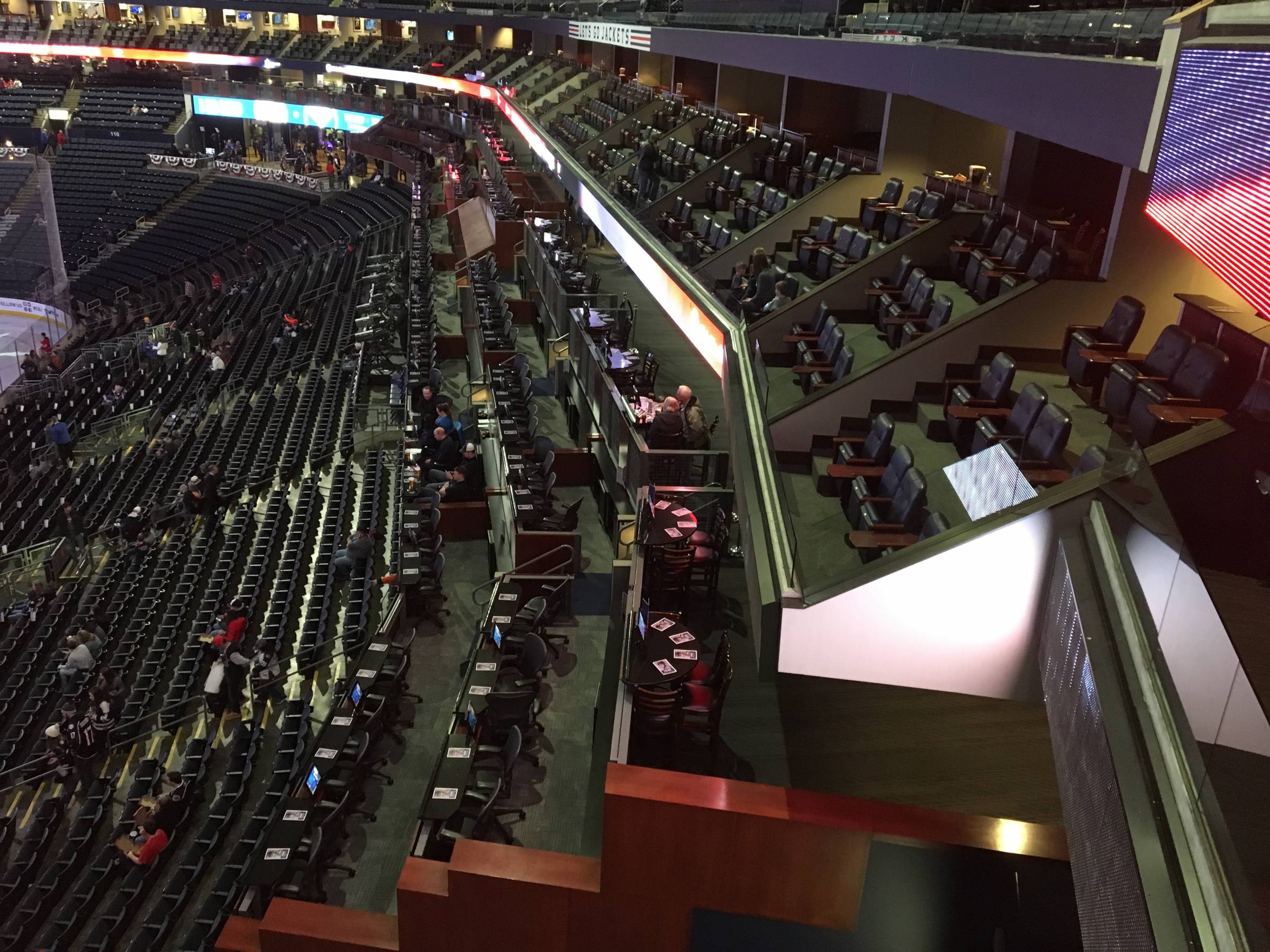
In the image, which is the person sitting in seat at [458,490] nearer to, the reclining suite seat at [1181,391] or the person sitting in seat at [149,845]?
the person sitting in seat at [149,845]

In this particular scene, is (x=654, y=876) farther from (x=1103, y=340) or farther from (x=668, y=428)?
(x=1103, y=340)

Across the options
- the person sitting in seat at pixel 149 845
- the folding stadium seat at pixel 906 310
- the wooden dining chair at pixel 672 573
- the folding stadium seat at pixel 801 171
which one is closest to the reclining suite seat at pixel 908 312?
the folding stadium seat at pixel 906 310

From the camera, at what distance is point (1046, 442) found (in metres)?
5.01

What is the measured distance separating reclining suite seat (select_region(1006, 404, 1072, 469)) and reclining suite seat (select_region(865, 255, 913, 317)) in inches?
137

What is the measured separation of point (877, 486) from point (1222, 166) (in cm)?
233

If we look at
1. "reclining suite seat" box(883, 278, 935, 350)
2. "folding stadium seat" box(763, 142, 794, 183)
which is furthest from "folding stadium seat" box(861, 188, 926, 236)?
"folding stadium seat" box(763, 142, 794, 183)

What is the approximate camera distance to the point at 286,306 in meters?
20.7

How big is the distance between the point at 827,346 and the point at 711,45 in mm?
8911

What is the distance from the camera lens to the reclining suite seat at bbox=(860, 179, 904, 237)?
10133mm

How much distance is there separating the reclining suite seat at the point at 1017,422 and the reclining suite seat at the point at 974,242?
10.6 feet

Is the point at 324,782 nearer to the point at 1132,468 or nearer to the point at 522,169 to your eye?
the point at 1132,468

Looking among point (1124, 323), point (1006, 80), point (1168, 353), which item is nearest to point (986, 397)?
point (1124, 323)

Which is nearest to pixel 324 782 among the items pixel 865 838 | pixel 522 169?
pixel 865 838

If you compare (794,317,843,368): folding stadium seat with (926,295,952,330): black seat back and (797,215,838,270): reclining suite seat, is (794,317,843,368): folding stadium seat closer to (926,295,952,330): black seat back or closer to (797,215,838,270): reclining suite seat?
(926,295,952,330): black seat back
